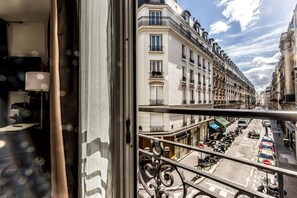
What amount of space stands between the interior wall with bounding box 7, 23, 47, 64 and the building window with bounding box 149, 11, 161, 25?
3551 millimetres

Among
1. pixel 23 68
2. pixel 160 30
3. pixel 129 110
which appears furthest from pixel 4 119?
pixel 160 30

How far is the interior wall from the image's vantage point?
50.3 inches

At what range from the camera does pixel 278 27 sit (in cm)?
140

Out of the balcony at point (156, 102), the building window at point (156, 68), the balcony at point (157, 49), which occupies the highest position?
the balcony at point (157, 49)

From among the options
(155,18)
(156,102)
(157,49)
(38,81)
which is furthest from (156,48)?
(38,81)

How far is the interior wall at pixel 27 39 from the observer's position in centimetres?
128

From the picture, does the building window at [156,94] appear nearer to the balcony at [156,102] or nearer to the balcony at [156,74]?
the balcony at [156,102]

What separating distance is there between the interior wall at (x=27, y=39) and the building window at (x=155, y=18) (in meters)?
3.55

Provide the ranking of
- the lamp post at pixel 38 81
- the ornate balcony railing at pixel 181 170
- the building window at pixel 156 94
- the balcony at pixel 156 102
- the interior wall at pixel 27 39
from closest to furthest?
the ornate balcony railing at pixel 181 170
the lamp post at pixel 38 81
the interior wall at pixel 27 39
the balcony at pixel 156 102
the building window at pixel 156 94

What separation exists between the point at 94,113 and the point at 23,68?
88 centimetres

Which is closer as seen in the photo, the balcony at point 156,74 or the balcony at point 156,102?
the balcony at point 156,102

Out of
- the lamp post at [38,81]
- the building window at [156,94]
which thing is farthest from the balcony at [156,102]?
the lamp post at [38,81]

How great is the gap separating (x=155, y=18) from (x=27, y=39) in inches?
169

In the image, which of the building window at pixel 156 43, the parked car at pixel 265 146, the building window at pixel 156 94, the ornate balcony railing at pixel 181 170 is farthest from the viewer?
the building window at pixel 156 43
